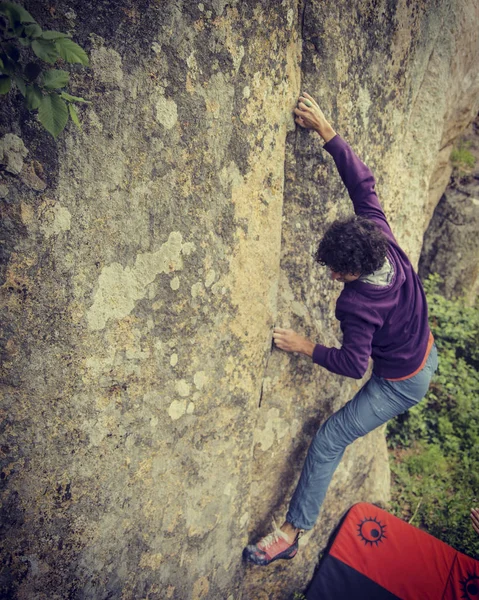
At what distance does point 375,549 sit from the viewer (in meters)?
3.81

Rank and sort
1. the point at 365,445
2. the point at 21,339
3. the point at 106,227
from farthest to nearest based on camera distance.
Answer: the point at 365,445 < the point at 106,227 < the point at 21,339

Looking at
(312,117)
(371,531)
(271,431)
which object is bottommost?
(371,531)

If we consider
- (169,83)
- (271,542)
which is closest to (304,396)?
(271,542)

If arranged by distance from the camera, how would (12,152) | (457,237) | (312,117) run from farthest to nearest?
(457,237) < (312,117) < (12,152)

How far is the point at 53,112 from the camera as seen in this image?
1.53 metres

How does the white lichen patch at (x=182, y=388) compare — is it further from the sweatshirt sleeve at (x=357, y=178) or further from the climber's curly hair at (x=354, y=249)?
the sweatshirt sleeve at (x=357, y=178)

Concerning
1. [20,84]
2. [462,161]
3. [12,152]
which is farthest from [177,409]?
[462,161]

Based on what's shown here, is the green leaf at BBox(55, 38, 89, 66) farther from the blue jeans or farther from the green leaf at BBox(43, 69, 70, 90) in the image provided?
Answer: the blue jeans

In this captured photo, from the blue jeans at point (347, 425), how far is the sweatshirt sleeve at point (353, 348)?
1.60 ft

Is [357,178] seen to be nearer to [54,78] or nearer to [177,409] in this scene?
[177,409]

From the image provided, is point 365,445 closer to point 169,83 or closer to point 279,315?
point 279,315

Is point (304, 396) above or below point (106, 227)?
below

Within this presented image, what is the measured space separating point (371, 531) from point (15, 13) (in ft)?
13.9

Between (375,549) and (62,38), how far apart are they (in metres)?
4.15
